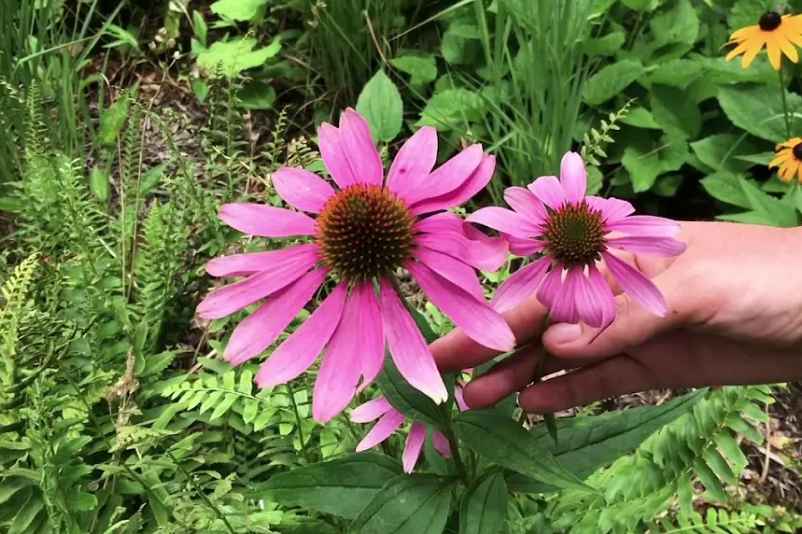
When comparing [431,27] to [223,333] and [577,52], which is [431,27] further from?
[223,333]

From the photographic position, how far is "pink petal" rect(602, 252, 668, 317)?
678 mm

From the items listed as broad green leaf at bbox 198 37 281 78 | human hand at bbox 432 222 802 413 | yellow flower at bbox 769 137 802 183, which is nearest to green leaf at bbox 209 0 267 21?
broad green leaf at bbox 198 37 281 78

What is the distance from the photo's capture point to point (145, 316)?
1437 millimetres

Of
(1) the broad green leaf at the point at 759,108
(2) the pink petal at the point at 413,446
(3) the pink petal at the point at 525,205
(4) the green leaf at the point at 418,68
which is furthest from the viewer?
(4) the green leaf at the point at 418,68

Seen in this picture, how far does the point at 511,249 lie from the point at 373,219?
0.13 metres

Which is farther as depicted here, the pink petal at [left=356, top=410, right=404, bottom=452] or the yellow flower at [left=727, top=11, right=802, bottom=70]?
the yellow flower at [left=727, top=11, right=802, bottom=70]

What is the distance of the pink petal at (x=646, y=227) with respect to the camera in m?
0.67

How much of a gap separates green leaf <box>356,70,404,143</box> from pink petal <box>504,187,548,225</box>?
0.91 metres

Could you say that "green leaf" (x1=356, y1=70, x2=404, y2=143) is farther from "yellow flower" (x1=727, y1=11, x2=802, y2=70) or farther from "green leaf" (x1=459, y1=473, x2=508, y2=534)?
"green leaf" (x1=459, y1=473, x2=508, y2=534)

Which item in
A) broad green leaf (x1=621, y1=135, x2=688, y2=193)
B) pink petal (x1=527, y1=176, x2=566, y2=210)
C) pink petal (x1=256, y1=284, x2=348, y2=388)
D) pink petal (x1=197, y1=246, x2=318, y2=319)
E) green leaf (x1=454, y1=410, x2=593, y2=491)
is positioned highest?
pink petal (x1=527, y1=176, x2=566, y2=210)

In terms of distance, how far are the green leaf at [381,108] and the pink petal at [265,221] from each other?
94 cm

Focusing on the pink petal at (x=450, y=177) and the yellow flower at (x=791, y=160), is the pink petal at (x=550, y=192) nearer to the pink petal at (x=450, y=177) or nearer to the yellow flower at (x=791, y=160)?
the pink petal at (x=450, y=177)

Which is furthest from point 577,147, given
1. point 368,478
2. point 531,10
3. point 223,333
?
point 368,478

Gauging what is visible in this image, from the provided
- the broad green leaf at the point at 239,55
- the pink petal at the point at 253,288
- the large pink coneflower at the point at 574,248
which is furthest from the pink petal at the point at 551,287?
the broad green leaf at the point at 239,55
